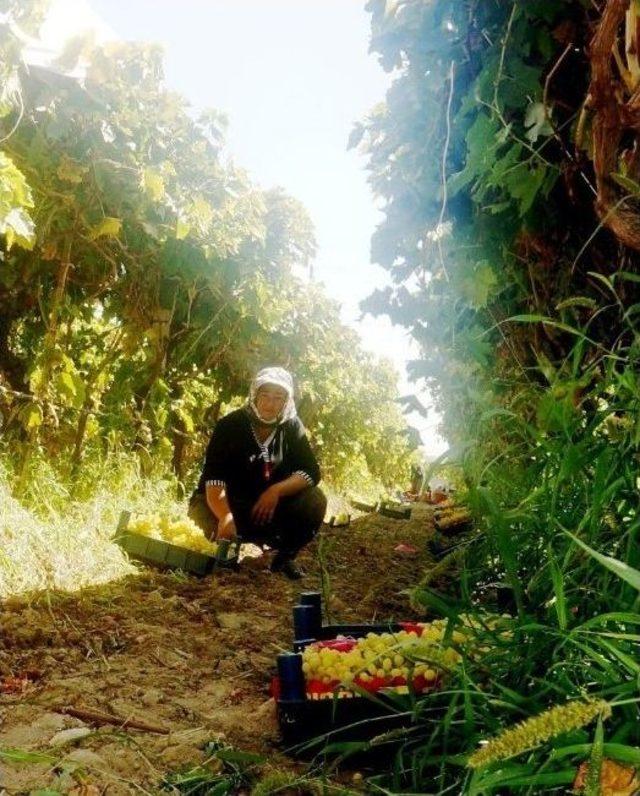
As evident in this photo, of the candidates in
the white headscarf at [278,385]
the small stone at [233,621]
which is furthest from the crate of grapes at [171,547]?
the white headscarf at [278,385]

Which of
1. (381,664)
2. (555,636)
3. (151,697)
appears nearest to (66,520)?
(151,697)

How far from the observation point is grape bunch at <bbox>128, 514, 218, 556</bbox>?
4.08m

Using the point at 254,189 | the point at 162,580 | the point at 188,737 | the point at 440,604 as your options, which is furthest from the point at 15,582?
the point at 254,189

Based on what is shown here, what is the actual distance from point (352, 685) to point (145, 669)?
1.13m

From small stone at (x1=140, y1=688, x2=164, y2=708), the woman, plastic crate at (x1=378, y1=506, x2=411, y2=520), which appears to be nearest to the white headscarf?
the woman

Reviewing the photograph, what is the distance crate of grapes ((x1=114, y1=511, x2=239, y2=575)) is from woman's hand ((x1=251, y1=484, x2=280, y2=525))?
0.36m

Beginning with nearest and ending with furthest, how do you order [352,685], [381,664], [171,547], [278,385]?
[352,685], [381,664], [171,547], [278,385]

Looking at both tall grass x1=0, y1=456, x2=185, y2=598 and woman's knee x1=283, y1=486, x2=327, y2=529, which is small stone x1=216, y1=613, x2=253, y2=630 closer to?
tall grass x1=0, y1=456, x2=185, y2=598

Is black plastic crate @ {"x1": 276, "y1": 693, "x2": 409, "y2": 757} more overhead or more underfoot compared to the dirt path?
more overhead

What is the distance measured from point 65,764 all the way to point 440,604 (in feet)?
3.08

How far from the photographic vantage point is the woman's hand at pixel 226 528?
424 cm

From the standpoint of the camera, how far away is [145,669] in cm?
238

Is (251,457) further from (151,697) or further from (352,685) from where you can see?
(352,685)

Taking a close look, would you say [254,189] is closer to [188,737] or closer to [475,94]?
[475,94]
